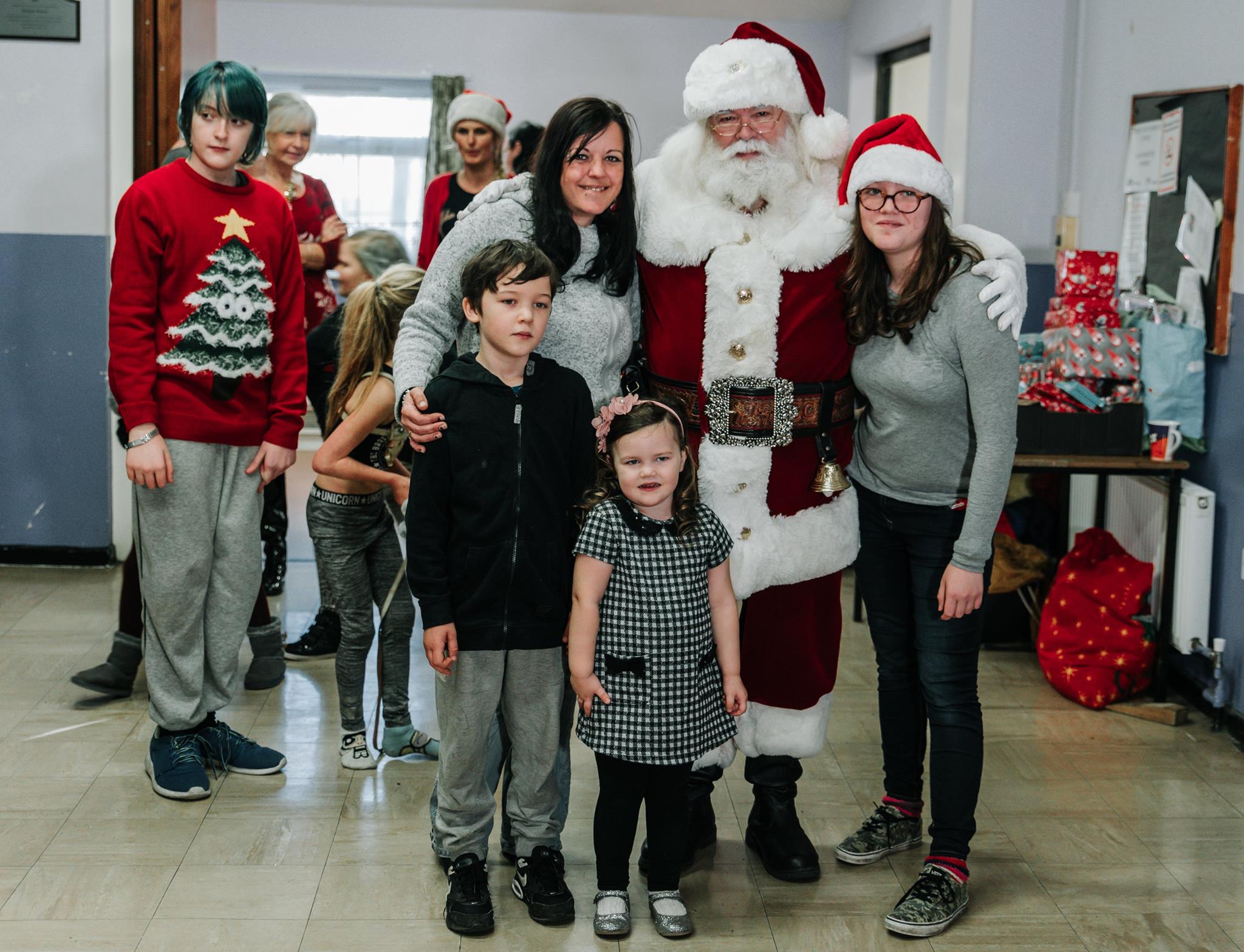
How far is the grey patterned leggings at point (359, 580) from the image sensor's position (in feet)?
9.05

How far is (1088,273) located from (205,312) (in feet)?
7.53

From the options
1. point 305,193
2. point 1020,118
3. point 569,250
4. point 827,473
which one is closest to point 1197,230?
point 1020,118

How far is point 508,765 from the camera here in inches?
92.6

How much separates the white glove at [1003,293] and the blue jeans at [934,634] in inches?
12.9

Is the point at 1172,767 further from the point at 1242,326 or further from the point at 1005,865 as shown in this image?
the point at 1242,326

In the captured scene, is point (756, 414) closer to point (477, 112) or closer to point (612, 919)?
point (612, 919)

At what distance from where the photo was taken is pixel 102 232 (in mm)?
4203

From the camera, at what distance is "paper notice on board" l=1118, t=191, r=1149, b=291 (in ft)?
12.3

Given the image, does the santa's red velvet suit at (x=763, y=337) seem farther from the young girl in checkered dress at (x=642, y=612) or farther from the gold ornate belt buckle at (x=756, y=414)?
the young girl in checkered dress at (x=642, y=612)

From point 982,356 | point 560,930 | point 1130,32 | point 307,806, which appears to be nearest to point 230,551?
point 307,806

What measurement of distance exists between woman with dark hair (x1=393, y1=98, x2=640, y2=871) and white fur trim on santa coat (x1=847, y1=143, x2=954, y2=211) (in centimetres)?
39

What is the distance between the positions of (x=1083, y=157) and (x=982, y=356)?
2.57 meters

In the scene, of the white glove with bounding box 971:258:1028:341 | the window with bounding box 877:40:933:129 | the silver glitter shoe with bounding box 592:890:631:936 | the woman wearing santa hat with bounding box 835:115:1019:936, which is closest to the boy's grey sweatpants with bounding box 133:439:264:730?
the silver glitter shoe with bounding box 592:890:631:936

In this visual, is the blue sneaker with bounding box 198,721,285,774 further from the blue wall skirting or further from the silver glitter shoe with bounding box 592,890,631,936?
the blue wall skirting
